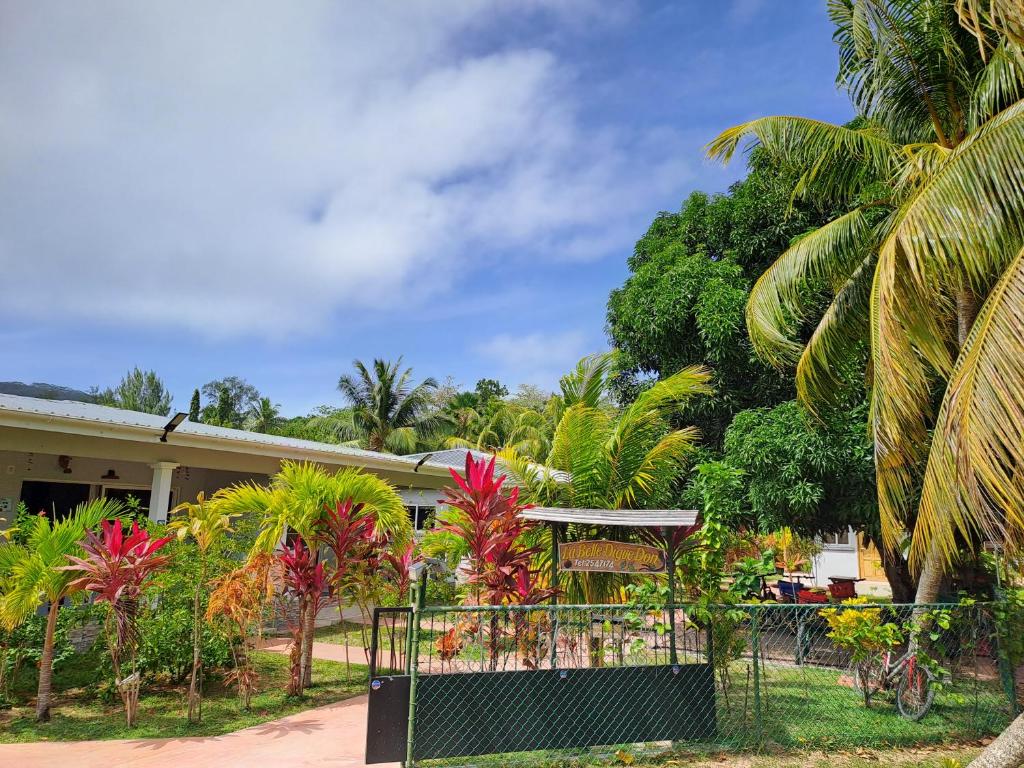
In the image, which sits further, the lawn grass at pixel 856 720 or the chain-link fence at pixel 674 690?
the lawn grass at pixel 856 720

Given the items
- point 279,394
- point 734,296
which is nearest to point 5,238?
point 734,296

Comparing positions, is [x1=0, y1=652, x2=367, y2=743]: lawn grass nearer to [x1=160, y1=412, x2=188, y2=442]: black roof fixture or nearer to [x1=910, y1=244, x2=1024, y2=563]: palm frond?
[x1=160, y1=412, x2=188, y2=442]: black roof fixture

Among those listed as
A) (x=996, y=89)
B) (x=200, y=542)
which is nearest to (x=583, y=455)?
(x=200, y=542)

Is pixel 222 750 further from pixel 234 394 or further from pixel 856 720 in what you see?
pixel 234 394

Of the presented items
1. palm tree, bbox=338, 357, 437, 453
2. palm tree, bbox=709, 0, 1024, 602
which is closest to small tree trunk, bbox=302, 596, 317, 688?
palm tree, bbox=709, 0, 1024, 602

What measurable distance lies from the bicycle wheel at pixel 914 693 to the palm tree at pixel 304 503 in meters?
5.78

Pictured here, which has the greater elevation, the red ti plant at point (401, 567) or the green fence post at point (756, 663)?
the red ti plant at point (401, 567)

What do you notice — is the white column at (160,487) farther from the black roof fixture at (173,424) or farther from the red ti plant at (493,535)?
the red ti plant at (493,535)

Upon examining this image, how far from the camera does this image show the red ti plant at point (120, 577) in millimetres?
5750

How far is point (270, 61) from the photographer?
8227 mm

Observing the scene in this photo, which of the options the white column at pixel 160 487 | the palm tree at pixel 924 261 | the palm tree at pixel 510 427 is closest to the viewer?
the palm tree at pixel 924 261

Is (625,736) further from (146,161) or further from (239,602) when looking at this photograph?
(146,161)

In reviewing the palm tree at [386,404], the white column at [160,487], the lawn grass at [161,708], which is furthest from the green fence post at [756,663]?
the palm tree at [386,404]

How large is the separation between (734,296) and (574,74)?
473 cm
